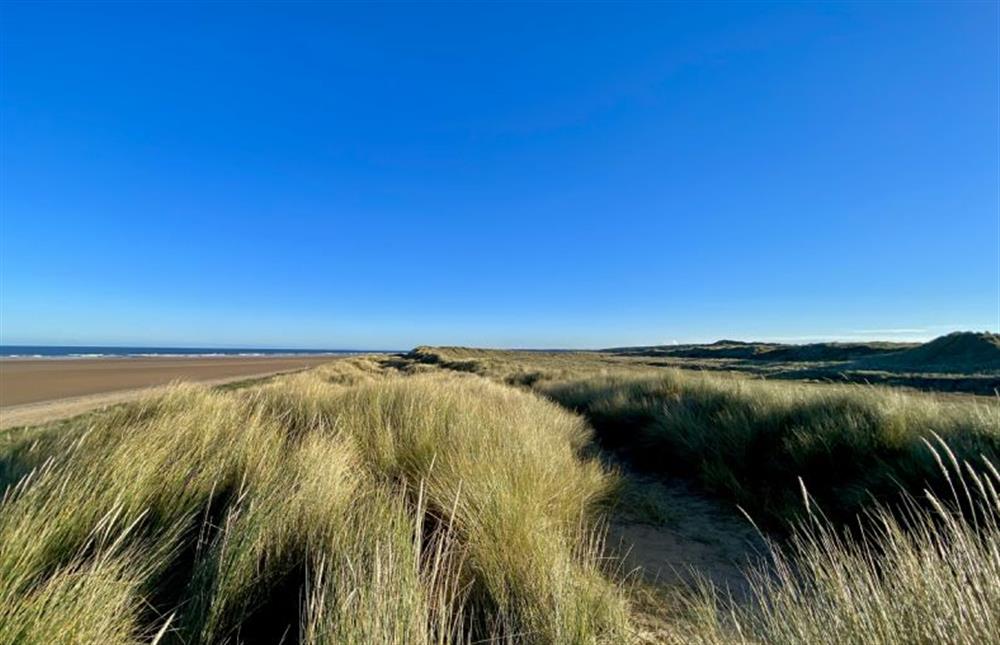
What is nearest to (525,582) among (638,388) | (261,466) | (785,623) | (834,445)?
(785,623)

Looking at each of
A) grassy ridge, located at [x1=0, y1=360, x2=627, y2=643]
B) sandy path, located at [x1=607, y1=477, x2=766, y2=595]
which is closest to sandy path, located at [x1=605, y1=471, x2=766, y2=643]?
sandy path, located at [x1=607, y1=477, x2=766, y2=595]

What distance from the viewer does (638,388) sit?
1068 cm

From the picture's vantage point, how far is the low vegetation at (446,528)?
5.25 ft

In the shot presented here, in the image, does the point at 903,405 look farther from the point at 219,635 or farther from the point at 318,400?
the point at 318,400

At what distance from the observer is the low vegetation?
1600 millimetres

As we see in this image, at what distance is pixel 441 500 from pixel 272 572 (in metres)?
1.23

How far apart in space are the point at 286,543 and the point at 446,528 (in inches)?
41.7

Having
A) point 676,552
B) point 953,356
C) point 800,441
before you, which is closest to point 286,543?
point 676,552

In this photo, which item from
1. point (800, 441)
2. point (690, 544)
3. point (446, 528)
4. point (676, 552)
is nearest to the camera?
point (446, 528)

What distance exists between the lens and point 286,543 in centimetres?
242

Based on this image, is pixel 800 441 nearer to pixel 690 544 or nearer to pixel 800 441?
pixel 800 441

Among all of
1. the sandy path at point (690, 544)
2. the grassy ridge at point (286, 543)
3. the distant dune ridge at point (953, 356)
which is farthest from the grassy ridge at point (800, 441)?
the distant dune ridge at point (953, 356)

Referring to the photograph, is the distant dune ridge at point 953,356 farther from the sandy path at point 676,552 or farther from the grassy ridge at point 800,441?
the sandy path at point 676,552

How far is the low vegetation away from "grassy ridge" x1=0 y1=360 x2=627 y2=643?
0.01 meters
